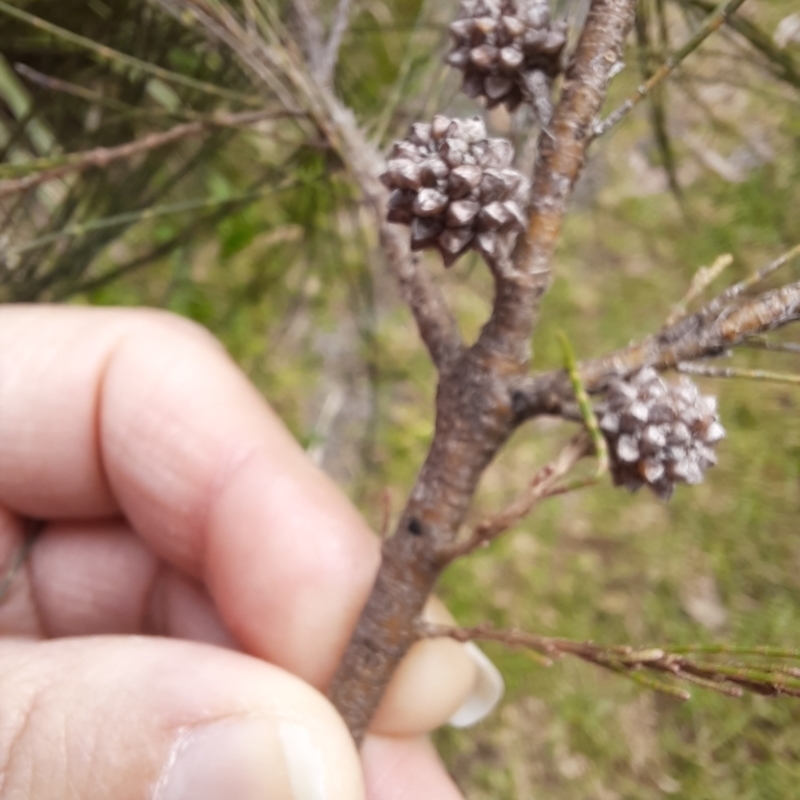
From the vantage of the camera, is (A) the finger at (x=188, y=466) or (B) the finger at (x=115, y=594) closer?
(A) the finger at (x=188, y=466)

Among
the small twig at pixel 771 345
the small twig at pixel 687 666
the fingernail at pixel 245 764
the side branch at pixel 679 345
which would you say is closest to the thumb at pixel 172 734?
the fingernail at pixel 245 764

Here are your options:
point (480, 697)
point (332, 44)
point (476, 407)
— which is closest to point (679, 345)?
point (476, 407)

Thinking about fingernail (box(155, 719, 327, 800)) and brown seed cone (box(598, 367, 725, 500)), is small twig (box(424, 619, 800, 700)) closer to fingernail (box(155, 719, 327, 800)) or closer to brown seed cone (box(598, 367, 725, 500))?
brown seed cone (box(598, 367, 725, 500))

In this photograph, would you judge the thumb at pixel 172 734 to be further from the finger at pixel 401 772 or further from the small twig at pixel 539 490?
the small twig at pixel 539 490

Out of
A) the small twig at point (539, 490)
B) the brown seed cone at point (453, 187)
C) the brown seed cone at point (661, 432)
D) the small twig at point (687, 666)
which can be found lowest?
the small twig at point (687, 666)

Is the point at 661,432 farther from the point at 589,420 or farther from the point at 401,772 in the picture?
the point at 401,772
